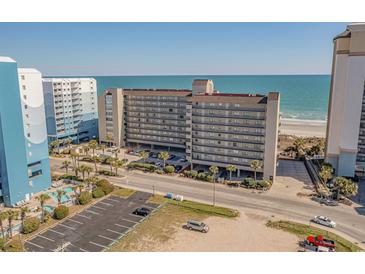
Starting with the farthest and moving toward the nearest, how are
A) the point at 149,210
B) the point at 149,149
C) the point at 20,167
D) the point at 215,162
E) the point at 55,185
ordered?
1. the point at 149,149
2. the point at 215,162
3. the point at 55,185
4. the point at 20,167
5. the point at 149,210

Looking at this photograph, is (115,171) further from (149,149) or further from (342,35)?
(342,35)

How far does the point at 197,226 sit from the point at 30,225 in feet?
88.0

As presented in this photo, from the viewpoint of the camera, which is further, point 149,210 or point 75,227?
point 149,210

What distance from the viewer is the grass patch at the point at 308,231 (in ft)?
147

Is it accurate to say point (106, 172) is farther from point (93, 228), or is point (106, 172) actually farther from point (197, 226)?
point (197, 226)

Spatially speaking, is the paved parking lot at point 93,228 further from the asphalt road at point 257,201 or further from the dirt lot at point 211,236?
the asphalt road at point 257,201

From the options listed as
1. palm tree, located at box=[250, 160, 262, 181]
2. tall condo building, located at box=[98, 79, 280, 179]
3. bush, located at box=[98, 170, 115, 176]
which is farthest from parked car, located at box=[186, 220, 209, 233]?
bush, located at box=[98, 170, 115, 176]

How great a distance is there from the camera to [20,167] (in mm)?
60250

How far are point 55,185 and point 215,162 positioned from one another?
3797cm

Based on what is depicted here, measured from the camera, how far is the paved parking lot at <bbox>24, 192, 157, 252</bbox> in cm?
4522

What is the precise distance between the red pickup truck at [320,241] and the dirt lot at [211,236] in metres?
2.26

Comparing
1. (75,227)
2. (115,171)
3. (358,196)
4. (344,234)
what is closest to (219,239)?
(344,234)

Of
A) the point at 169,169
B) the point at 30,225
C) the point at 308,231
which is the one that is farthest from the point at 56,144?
the point at 308,231

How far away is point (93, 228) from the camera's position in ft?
165
